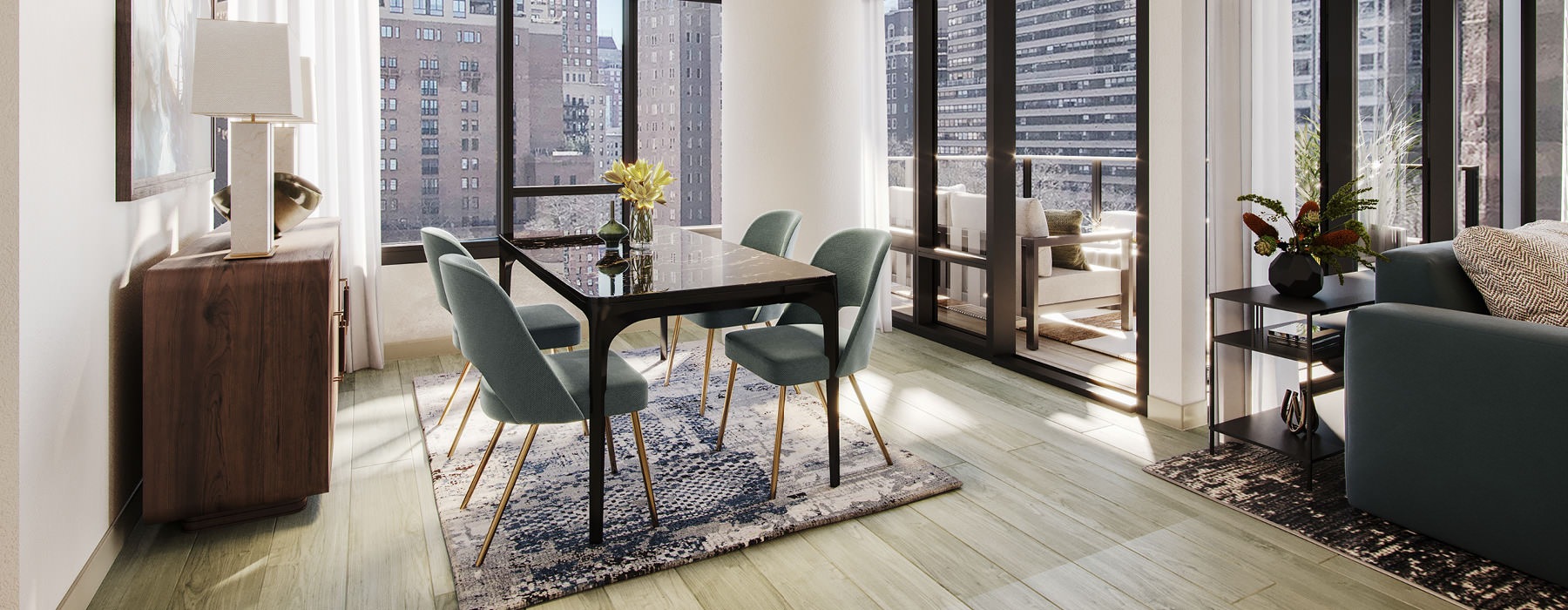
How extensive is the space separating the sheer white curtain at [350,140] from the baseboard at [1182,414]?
12.6 feet

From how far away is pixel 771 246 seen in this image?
4.30 meters

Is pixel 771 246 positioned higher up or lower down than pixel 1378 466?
higher up

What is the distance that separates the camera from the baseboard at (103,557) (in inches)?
84.4

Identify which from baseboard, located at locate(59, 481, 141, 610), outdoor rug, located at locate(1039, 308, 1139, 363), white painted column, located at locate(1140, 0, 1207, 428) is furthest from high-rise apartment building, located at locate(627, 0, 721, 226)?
baseboard, located at locate(59, 481, 141, 610)

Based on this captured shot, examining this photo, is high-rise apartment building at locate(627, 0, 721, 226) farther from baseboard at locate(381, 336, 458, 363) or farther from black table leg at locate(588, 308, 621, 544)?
black table leg at locate(588, 308, 621, 544)

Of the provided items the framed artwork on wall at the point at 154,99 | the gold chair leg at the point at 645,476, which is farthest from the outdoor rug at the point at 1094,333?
the framed artwork on wall at the point at 154,99

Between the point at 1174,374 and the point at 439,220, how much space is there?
3961 mm

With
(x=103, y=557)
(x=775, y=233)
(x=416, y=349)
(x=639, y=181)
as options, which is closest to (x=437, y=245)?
(x=639, y=181)

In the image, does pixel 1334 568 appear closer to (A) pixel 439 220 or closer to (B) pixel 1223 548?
(B) pixel 1223 548

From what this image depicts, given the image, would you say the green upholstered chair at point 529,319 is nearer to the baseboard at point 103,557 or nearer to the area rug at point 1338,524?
the baseboard at point 103,557

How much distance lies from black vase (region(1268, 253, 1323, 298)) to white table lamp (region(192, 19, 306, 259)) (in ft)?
10.4

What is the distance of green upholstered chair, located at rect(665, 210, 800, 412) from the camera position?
396cm

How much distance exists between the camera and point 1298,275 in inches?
118

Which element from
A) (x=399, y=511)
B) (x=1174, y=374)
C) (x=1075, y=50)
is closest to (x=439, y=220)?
(x=399, y=511)
